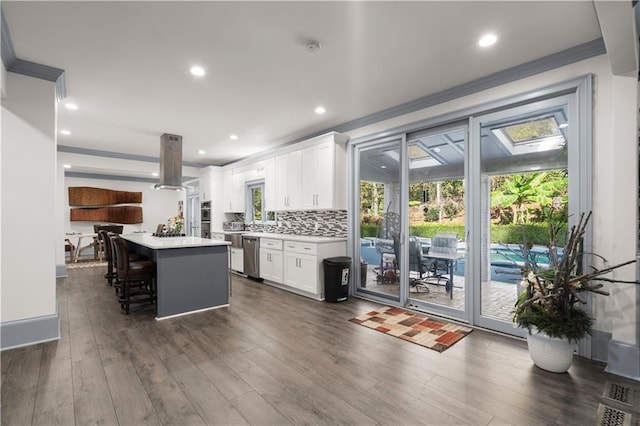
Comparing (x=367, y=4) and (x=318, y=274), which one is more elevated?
(x=367, y=4)

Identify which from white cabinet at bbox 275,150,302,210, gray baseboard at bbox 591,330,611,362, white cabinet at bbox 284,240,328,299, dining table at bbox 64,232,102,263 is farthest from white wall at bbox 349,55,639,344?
dining table at bbox 64,232,102,263

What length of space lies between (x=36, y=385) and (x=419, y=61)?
4176 millimetres

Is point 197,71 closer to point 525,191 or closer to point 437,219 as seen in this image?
point 437,219

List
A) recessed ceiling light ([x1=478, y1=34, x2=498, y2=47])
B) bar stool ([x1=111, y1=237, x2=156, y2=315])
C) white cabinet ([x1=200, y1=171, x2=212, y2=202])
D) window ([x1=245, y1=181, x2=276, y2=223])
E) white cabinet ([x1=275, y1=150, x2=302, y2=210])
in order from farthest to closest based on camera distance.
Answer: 1. white cabinet ([x1=200, y1=171, x2=212, y2=202])
2. window ([x1=245, y1=181, x2=276, y2=223])
3. white cabinet ([x1=275, y1=150, x2=302, y2=210])
4. bar stool ([x1=111, y1=237, x2=156, y2=315])
5. recessed ceiling light ([x1=478, y1=34, x2=498, y2=47])

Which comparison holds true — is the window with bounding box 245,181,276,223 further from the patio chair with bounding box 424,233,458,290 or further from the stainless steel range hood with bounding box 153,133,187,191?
the patio chair with bounding box 424,233,458,290

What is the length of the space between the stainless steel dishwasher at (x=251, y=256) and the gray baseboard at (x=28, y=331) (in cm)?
307

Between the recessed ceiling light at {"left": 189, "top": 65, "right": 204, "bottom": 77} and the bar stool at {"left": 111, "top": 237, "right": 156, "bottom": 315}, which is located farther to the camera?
the bar stool at {"left": 111, "top": 237, "right": 156, "bottom": 315}

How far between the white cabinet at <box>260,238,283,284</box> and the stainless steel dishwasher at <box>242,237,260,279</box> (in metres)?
0.14

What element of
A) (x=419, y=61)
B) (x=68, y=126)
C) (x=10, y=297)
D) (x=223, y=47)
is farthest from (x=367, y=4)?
(x=68, y=126)

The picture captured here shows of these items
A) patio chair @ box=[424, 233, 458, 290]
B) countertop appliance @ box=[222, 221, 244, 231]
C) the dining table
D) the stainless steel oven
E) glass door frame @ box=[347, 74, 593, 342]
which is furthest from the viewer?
the dining table

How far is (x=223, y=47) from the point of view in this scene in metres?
2.63

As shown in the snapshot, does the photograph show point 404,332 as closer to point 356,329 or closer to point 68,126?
point 356,329

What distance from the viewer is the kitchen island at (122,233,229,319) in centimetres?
364

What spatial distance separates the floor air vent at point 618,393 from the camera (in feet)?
6.57
